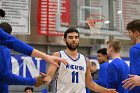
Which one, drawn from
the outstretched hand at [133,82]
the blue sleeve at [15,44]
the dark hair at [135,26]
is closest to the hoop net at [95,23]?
the dark hair at [135,26]

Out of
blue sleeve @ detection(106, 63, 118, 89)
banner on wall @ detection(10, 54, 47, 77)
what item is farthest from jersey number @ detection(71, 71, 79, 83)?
banner on wall @ detection(10, 54, 47, 77)

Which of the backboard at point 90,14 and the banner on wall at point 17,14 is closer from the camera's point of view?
the backboard at point 90,14

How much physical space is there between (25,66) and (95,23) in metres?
2.46

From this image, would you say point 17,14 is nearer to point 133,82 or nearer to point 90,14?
point 90,14

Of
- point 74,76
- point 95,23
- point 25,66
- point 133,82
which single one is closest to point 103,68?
point 74,76

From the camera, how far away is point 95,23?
946 cm

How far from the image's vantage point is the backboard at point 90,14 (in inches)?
379

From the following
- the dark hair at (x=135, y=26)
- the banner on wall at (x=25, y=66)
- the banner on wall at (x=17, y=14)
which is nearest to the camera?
the dark hair at (x=135, y=26)

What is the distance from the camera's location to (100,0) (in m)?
10.1

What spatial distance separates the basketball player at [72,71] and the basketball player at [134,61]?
0.91 m

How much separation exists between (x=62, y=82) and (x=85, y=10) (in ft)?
18.3

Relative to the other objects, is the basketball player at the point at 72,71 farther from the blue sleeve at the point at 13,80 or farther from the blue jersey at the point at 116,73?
the blue sleeve at the point at 13,80

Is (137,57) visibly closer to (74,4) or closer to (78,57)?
(78,57)

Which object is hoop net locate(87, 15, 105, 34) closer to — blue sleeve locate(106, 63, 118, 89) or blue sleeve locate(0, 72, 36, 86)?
blue sleeve locate(106, 63, 118, 89)
